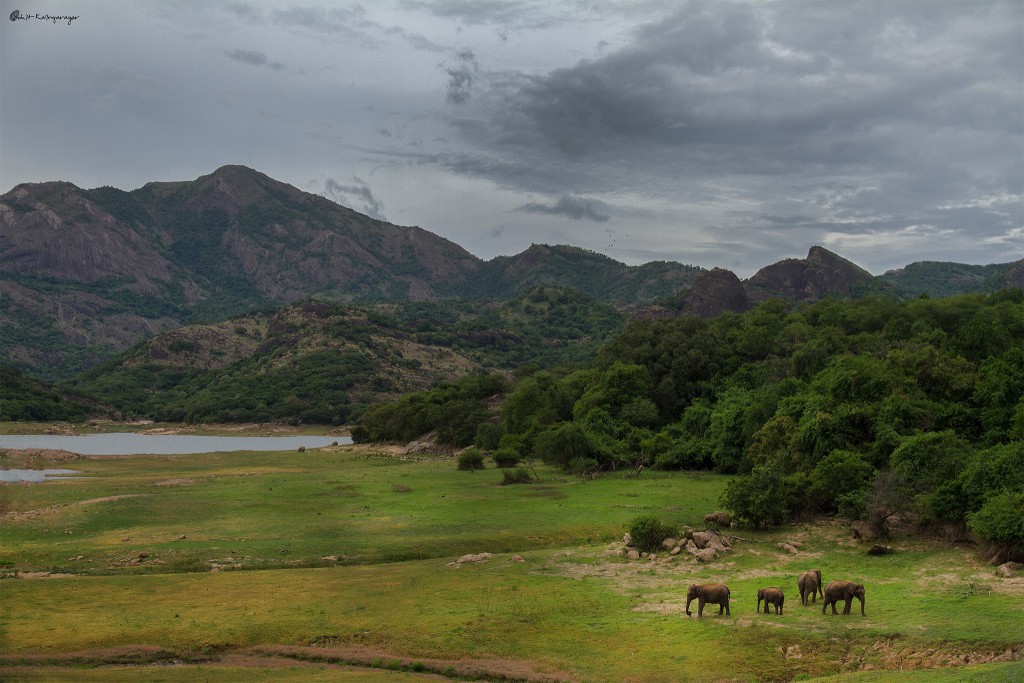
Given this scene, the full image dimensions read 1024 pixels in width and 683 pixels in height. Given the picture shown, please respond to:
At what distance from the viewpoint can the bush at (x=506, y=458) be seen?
86.8m

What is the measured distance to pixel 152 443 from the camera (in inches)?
5600

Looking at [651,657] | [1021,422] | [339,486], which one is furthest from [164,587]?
[1021,422]

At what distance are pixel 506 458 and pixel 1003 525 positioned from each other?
56.6 meters

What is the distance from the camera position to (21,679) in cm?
2400

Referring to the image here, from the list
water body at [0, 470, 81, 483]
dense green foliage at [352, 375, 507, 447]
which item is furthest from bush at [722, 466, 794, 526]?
dense green foliage at [352, 375, 507, 447]

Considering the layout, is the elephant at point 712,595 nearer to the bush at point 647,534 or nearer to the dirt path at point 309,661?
the dirt path at point 309,661

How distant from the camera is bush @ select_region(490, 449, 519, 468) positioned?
3418 inches

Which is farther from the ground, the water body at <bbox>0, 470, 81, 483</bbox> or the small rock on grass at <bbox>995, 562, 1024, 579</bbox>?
the small rock on grass at <bbox>995, 562, 1024, 579</bbox>

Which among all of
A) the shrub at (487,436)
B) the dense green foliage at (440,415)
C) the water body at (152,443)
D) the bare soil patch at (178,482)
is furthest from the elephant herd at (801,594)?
the water body at (152,443)

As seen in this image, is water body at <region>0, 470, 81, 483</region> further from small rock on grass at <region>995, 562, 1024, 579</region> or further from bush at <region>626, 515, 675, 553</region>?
small rock on grass at <region>995, 562, 1024, 579</region>

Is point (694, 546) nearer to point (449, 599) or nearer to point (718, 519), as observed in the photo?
point (718, 519)

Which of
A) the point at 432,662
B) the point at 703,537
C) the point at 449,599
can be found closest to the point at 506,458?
the point at 703,537

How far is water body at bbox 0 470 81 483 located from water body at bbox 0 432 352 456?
29702mm

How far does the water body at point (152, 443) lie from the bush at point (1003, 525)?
108052 mm
